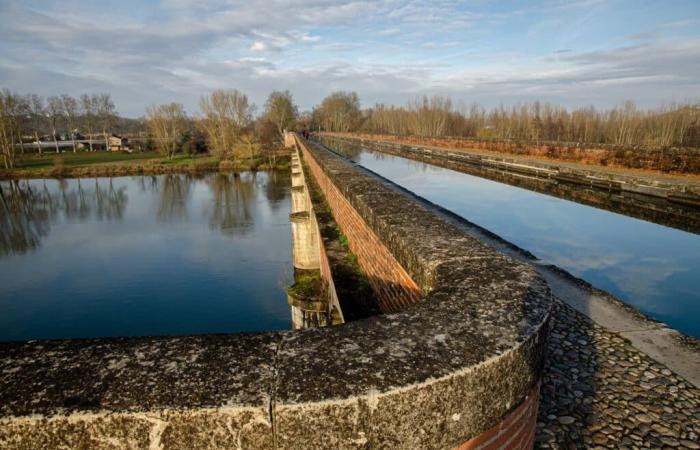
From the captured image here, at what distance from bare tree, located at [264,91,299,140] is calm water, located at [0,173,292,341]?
5001 cm

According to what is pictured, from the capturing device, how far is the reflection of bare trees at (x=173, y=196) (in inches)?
1138

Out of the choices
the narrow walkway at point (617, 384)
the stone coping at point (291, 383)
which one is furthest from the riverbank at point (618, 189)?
the stone coping at point (291, 383)

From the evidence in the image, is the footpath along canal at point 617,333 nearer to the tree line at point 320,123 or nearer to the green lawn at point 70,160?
the tree line at point 320,123

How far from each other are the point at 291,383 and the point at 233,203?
32292 mm

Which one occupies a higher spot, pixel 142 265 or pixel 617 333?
pixel 617 333

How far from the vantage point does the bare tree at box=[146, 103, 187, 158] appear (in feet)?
215

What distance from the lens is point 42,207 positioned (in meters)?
31.4

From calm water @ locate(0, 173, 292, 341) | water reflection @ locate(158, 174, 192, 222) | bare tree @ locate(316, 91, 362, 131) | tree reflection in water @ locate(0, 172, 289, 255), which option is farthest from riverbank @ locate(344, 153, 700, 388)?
bare tree @ locate(316, 91, 362, 131)

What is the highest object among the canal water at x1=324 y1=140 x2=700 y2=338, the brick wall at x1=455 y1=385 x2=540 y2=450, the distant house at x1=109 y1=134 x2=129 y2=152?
the distant house at x1=109 y1=134 x2=129 y2=152

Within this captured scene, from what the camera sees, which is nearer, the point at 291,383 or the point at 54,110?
the point at 291,383

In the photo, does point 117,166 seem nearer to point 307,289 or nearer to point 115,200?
point 115,200

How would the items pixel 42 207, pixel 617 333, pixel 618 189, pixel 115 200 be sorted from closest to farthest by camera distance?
pixel 617 333 → pixel 618 189 → pixel 42 207 → pixel 115 200

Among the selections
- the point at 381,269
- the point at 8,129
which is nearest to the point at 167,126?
the point at 8,129

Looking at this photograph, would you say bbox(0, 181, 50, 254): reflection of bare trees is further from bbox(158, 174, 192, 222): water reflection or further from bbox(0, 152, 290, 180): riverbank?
bbox(0, 152, 290, 180): riverbank
